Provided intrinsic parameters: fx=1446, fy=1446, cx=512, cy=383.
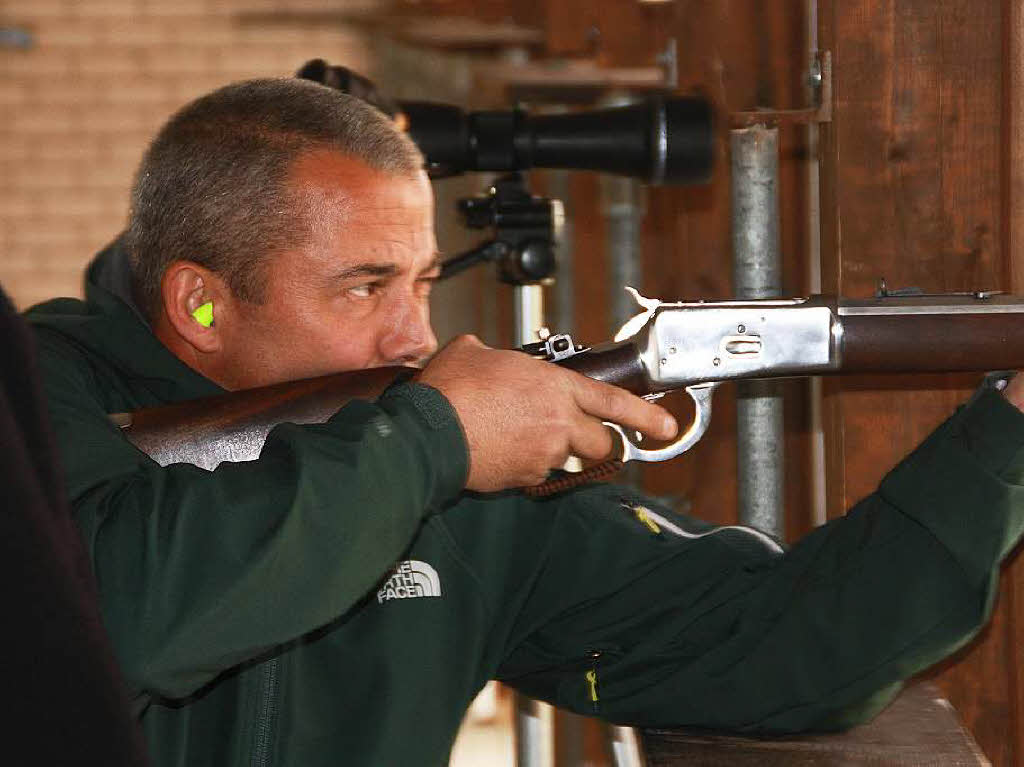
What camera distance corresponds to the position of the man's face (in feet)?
5.65

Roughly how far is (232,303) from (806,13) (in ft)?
2.90

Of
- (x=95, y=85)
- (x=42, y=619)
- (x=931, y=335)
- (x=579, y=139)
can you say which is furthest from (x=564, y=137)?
(x=95, y=85)

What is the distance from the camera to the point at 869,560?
62.9 inches

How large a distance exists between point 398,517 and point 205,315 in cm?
63

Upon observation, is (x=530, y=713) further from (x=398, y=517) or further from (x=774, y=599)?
(x=398, y=517)

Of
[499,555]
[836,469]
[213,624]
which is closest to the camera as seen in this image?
[213,624]

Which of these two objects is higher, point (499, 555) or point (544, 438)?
point (544, 438)

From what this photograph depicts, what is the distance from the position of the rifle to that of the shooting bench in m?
0.32

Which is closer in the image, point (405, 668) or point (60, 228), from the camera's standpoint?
point (405, 668)

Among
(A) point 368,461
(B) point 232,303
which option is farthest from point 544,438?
(B) point 232,303

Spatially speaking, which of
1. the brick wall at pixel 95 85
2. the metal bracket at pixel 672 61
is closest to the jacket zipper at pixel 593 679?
the metal bracket at pixel 672 61

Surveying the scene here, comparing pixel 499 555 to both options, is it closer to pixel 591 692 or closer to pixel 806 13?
pixel 591 692

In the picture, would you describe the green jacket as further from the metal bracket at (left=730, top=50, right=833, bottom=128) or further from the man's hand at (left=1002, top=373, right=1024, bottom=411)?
the metal bracket at (left=730, top=50, right=833, bottom=128)

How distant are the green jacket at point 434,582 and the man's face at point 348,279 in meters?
0.14
